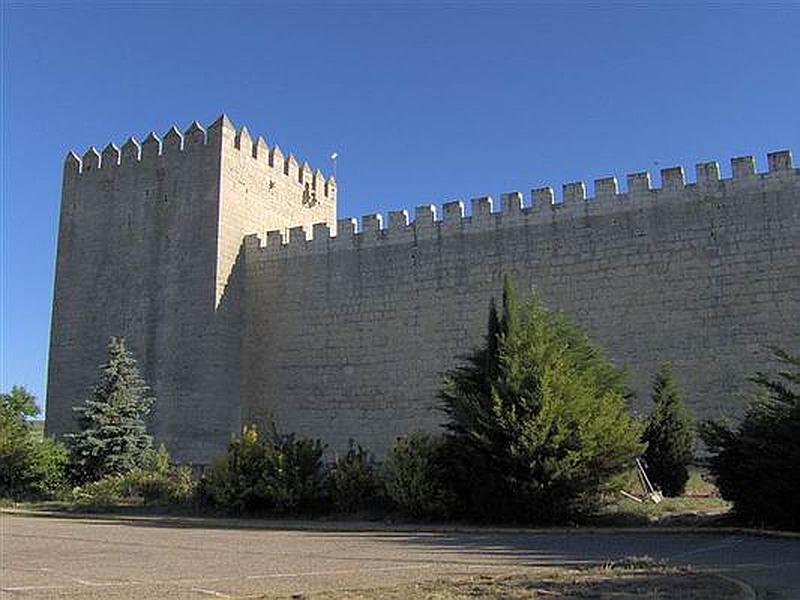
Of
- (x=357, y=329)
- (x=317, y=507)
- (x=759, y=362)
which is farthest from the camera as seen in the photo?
(x=357, y=329)

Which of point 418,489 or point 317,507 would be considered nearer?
point 418,489

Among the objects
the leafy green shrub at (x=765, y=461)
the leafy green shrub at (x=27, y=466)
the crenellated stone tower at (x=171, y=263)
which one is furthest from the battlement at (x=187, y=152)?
the leafy green shrub at (x=765, y=461)

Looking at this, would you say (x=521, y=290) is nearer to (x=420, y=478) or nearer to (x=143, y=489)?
(x=420, y=478)

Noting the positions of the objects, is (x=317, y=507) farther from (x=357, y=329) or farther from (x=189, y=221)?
(x=189, y=221)

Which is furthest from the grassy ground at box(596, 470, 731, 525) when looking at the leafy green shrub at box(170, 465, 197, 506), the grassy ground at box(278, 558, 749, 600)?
the leafy green shrub at box(170, 465, 197, 506)

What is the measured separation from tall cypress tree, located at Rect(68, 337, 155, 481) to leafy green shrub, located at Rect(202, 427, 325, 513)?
5.23 meters

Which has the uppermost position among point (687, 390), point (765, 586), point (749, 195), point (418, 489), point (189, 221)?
point (189, 221)

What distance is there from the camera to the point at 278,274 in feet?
72.7

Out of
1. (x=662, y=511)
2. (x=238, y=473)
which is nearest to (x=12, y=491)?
(x=238, y=473)

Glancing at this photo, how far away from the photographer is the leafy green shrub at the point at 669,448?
47.1ft

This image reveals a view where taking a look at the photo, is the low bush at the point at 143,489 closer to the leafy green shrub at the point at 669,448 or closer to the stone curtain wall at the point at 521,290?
the stone curtain wall at the point at 521,290

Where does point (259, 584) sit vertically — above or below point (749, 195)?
below

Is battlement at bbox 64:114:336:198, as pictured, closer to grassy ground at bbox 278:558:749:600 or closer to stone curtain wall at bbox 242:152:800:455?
stone curtain wall at bbox 242:152:800:455

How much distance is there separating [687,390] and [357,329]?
7.86 metres
